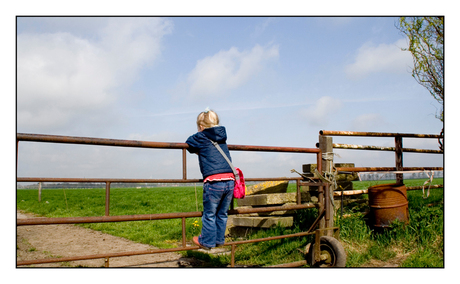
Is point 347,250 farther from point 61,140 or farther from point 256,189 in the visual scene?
point 61,140

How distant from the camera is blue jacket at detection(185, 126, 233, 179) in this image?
3.06m

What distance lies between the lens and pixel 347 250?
4391 mm

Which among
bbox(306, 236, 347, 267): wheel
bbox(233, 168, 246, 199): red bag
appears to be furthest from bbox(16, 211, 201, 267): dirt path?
bbox(233, 168, 246, 199): red bag

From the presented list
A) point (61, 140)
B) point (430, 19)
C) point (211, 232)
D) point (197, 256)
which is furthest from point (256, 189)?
point (430, 19)

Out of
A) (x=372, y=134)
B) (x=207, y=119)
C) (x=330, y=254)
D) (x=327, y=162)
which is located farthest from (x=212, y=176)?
(x=372, y=134)

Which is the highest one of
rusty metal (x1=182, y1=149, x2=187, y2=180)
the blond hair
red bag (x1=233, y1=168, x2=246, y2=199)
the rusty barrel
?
the blond hair

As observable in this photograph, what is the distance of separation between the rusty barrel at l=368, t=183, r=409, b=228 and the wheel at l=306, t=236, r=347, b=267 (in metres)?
1.37

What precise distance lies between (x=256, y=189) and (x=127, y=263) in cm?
248

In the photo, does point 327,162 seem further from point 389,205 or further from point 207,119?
point 207,119

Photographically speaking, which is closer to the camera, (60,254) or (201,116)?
(201,116)

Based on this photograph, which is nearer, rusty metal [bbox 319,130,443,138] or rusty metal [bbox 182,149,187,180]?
rusty metal [bbox 182,149,187,180]

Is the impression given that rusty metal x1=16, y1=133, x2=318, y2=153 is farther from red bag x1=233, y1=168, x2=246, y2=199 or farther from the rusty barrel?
the rusty barrel

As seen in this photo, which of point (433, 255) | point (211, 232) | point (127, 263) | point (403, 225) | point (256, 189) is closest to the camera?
point (211, 232)

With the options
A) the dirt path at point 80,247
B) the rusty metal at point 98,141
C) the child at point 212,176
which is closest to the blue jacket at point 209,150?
the child at point 212,176
